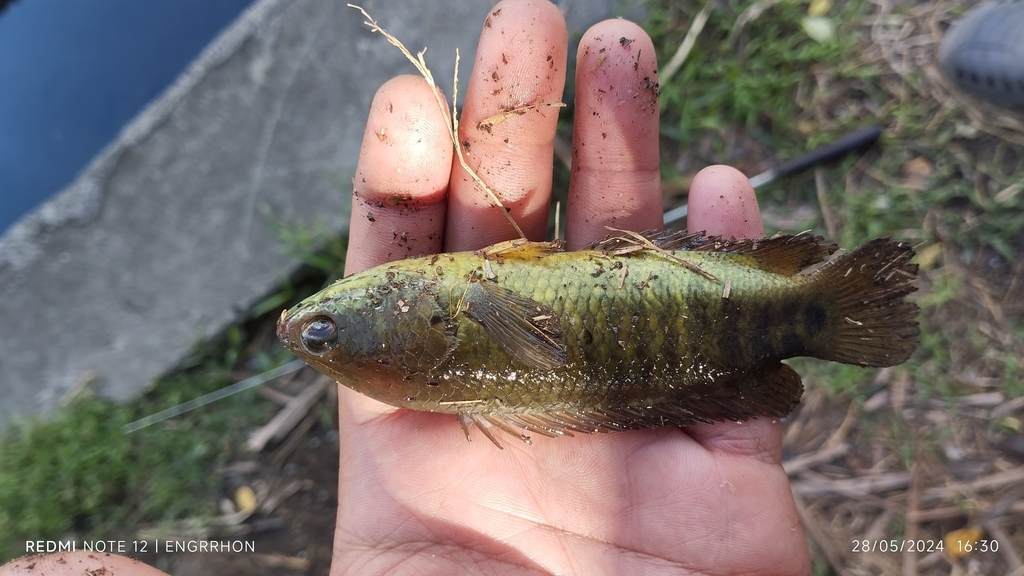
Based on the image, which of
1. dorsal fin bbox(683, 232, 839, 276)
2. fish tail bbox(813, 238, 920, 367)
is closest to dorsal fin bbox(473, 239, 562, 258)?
dorsal fin bbox(683, 232, 839, 276)

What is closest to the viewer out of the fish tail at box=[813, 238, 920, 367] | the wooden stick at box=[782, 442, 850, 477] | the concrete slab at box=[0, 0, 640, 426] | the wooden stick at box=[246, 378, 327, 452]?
the fish tail at box=[813, 238, 920, 367]

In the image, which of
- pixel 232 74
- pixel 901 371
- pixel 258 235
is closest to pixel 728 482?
pixel 901 371

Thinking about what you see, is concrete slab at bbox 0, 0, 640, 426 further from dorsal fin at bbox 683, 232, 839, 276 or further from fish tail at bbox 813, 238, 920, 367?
fish tail at bbox 813, 238, 920, 367

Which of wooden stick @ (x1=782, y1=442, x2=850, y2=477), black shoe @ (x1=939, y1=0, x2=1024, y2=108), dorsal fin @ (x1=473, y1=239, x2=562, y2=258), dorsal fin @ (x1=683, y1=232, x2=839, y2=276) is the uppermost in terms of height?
black shoe @ (x1=939, y1=0, x2=1024, y2=108)

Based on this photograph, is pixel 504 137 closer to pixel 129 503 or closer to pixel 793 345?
pixel 793 345

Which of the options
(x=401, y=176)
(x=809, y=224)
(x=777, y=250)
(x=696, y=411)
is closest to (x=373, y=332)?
(x=401, y=176)

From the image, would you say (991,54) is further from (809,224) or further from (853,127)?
(809,224)

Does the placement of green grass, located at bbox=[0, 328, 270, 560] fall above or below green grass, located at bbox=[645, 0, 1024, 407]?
below
